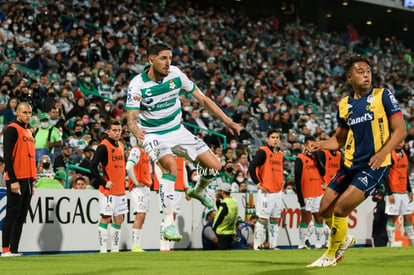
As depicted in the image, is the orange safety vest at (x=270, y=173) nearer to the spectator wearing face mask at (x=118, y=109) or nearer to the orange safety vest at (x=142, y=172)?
the orange safety vest at (x=142, y=172)

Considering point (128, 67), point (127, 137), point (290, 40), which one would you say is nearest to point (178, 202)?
point (127, 137)

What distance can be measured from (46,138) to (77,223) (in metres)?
2.56

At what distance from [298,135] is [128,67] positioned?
639cm

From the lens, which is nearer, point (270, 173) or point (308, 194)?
point (270, 173)

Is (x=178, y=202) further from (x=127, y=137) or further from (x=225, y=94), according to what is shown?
(x=225, y=94)

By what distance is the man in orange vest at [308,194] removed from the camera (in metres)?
16.3

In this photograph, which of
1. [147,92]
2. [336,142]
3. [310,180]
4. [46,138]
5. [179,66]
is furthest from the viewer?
[179,66]

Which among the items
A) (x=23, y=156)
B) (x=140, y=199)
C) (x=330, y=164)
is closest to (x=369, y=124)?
(x=23, y=156)

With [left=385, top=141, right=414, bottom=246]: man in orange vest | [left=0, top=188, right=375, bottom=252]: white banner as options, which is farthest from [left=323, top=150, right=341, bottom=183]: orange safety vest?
[left=0, top=188, right=375, bottom=252]: white banner

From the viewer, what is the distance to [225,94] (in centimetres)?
2667

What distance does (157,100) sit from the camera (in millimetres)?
10094

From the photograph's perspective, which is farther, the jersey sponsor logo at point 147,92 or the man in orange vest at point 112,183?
the man in orange vest at point 112,183

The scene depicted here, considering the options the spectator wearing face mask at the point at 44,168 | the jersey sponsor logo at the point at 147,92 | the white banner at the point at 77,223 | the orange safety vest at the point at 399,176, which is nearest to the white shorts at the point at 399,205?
the orange safety vest at the point at 399,176

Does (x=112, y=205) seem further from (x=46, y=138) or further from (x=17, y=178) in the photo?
(x=46, y=138)
